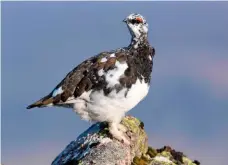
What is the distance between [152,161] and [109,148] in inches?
65.2

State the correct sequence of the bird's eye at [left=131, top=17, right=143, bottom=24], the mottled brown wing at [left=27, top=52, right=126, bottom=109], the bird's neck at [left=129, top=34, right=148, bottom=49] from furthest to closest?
the bird's neck at [left=129, top=34, right=148, bottom=49] < the bird's eye at [left=131, top=17, right=143, bottom=24] < the mottled brown wing at [left=27, top=52, right=126, bottom=109]

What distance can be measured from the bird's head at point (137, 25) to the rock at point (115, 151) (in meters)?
2.51

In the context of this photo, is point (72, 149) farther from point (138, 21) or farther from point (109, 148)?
point (138, 21)

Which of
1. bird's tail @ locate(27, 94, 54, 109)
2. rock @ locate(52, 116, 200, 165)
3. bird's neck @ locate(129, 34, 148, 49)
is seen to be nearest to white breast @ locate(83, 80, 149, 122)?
rock @ locate(52, 116, 200, 165)

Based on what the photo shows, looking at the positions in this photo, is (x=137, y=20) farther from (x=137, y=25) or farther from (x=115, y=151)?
(x=115, y=151)

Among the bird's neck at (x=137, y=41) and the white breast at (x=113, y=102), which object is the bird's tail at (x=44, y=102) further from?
the bird's neck at (x=137, y=41)

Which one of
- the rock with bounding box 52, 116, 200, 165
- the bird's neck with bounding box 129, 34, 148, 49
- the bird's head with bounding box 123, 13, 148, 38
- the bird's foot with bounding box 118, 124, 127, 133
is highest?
the bird's head with bounding box 123, 13, 148, 38

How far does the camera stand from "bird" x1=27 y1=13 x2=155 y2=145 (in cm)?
1820

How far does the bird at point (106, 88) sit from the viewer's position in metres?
18.2

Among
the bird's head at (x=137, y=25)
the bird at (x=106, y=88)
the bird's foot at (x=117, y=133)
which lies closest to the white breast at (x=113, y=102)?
the bird at (x=106, y=88)

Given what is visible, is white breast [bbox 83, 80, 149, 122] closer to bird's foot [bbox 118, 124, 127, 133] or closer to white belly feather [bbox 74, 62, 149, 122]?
white belly feather [bbox 74, 62, 149, 122]

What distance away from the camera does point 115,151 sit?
17641 mm

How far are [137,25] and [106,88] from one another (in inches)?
84.0

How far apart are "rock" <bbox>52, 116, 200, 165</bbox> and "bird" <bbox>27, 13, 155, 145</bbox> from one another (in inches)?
16.7
